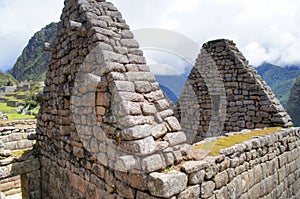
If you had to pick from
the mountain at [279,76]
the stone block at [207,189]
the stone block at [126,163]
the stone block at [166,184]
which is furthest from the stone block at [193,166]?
the mountain at [279,76]

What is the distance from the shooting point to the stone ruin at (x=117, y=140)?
318 centimetres

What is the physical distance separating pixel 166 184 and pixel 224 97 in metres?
5.94

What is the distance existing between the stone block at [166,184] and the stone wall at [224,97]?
5015 millimetres

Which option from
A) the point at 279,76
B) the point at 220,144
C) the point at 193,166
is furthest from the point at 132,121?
the point at 279,76

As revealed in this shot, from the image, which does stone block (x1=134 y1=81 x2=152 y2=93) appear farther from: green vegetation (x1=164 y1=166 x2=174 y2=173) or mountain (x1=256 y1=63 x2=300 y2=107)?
mountain (x1=256 y1=63 x2=300 y2=107)

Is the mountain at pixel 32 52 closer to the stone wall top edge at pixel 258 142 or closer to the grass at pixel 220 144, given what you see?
the stone wall top edge at pixel 258 142

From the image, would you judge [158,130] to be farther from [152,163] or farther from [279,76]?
[279,76]

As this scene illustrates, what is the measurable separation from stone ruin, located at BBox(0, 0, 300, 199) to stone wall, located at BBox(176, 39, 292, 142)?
1.08 meters

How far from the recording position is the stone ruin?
318 centimetres

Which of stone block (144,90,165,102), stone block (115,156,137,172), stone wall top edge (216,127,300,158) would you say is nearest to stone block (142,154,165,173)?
stone block (115,156,137,172)

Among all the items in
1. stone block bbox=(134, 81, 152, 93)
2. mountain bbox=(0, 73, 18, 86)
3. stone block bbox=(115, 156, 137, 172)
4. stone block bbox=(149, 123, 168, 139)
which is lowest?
stone block bbox=(115, 156, 137, 172)

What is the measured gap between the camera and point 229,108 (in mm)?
8094

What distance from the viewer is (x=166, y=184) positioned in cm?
289

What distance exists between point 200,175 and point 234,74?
5339 mm
